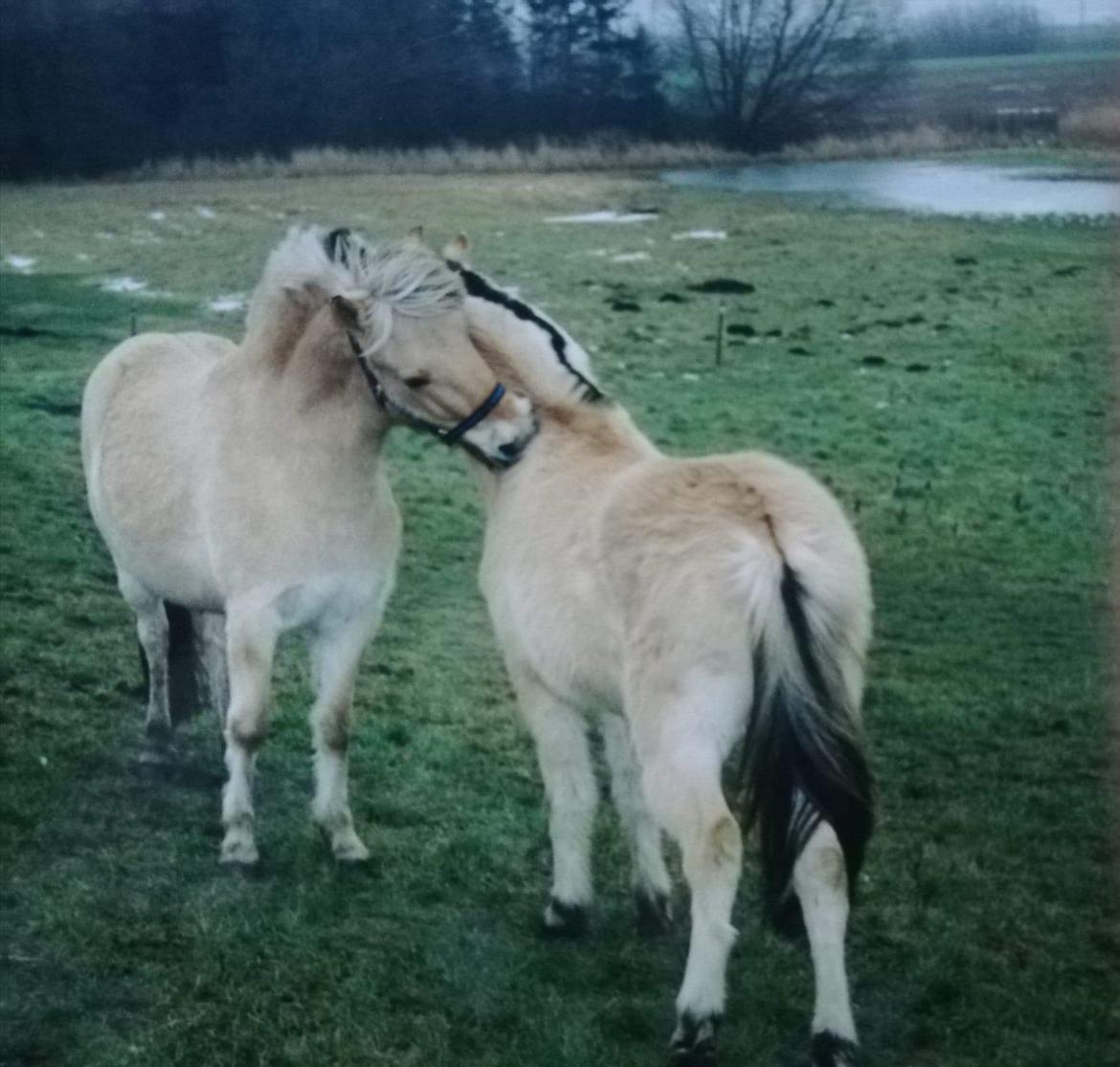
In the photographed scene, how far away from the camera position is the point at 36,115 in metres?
4.22

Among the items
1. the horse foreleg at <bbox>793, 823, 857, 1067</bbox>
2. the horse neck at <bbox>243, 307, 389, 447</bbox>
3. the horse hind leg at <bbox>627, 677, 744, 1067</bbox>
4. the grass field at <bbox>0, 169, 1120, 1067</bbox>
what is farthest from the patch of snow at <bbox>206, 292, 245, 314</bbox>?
the horse foreleg at <bbox>793, 823, 857, 1067</bbox>

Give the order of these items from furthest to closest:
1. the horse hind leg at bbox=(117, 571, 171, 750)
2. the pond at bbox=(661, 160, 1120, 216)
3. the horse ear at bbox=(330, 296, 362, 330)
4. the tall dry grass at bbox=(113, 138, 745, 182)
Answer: the tall dry grass at bbox=(113, 138, 745, 182), the pond at bbox=(661, 160, 1120, 216), the horse hind leg at bbox=(117, 571, 171, 750), the horse ear at bbox=(330, 296, 362, 330)

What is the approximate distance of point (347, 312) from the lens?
2.94m

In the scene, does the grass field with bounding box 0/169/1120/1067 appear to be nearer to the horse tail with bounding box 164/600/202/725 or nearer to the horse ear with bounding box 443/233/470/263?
the horse tail with bounding box 164/600/202/725

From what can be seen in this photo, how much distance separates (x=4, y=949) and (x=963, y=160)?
10.2ft

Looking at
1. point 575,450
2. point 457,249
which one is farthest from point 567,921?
point 457,249

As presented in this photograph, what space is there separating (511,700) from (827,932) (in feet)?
4.86

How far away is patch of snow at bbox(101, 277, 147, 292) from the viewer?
4.27 meters

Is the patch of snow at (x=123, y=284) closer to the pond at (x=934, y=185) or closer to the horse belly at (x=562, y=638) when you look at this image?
the pond at (x=934, y=185)

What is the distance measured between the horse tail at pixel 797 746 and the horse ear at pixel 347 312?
1.08 meters

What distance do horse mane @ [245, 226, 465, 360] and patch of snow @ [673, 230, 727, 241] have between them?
4.73 feet

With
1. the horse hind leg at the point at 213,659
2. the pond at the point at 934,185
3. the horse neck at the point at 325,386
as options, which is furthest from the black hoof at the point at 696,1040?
the pond at the point at 934,185

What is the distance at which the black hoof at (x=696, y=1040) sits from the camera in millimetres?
2348

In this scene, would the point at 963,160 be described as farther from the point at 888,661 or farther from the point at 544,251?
the point at 888,661
